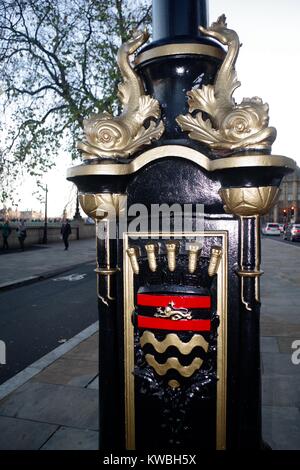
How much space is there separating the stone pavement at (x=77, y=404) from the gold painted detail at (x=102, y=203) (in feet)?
5.48

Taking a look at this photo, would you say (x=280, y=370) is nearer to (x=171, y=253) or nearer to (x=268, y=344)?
(x=268, y=344)

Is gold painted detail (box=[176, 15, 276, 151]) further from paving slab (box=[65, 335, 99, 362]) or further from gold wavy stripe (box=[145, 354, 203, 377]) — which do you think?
paving slab (box=[65, 335, 99, 362])

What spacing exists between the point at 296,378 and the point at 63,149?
533 inches

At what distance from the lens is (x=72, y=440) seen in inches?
92.6

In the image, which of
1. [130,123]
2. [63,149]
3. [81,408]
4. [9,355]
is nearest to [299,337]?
[81,408]

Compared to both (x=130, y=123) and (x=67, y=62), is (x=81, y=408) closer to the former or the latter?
(x=130, y=123)

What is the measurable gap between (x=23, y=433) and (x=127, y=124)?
2291 mm

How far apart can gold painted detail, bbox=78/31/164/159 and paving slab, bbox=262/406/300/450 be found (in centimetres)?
216

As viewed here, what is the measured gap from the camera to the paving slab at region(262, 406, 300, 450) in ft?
7.45

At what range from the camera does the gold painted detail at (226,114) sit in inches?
54.2

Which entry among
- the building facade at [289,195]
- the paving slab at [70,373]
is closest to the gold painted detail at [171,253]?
the paving slab at [70,373]

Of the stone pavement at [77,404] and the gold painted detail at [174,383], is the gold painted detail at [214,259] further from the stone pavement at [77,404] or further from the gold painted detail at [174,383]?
the stone pavement at [77,404]

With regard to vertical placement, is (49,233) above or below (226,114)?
below

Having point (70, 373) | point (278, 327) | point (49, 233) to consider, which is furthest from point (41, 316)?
point (49, 233)
